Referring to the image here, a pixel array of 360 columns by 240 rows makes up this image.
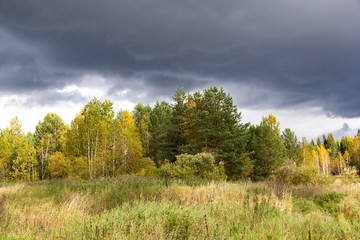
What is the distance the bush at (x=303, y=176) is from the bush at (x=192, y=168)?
4.79m

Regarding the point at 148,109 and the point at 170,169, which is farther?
the point at 148,109

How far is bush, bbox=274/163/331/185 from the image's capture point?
16547 millimetres

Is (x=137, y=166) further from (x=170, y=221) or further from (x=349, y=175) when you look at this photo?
(x=170, y=221)

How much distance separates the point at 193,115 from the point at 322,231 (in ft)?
78.3

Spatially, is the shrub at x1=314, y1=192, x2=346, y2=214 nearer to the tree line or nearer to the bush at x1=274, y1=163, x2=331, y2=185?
the bush at x1=274, y1=163, x2=331, y2=185

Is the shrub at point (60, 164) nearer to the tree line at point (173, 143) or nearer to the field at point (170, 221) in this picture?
the tree line at point (173, 143)

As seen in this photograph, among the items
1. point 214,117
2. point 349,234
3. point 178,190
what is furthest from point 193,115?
point 349,234

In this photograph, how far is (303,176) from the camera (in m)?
17.2

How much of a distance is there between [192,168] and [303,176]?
807 cm

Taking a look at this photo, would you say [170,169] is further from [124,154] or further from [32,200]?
[124,154]

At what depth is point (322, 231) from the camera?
5.46 metres

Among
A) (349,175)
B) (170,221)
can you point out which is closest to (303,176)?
(349,175)

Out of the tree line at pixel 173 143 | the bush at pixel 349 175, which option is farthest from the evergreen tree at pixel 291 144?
the bush at pixel 349 175

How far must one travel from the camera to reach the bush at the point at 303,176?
651 inches
